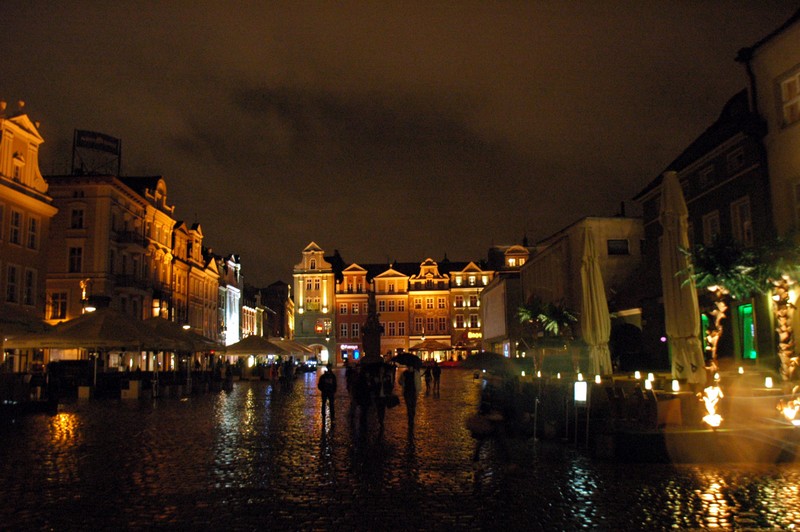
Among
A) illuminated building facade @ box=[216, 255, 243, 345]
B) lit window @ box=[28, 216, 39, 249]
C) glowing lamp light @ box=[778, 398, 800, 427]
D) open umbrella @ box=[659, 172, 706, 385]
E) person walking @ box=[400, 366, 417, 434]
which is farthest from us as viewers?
illuminated building facade @ box=[216, 255, 243, 345]

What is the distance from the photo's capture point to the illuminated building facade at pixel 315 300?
9681cm

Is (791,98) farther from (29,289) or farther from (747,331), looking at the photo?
(29,289)

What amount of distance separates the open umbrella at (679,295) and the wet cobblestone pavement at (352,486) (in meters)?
3.49

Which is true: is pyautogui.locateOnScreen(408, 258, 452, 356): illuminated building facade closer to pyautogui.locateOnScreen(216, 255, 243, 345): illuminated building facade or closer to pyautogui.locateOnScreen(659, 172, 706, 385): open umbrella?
pyautogui.locateOnScreen(216, 255, 243, 345): illuminated building facade

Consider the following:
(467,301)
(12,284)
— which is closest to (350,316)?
(467,301)

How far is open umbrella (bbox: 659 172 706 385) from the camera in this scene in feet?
49.2

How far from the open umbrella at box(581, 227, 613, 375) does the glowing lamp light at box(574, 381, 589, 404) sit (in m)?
6.11

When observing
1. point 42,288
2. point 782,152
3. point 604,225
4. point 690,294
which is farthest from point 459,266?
point 690,294

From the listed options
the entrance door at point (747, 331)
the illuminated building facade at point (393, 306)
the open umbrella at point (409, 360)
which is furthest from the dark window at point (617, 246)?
the illuminated building facade at point (393, 306)

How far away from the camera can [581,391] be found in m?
14.3

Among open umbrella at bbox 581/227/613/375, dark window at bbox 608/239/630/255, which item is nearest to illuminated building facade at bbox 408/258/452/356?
dark window at bbox 608/239/630/255

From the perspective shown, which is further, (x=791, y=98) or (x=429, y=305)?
(x=429, y=305)

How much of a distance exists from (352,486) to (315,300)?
88031 millimetres

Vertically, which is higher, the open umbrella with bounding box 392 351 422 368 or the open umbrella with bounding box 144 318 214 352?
the open umbrella with bounding box 144 318 214 352
